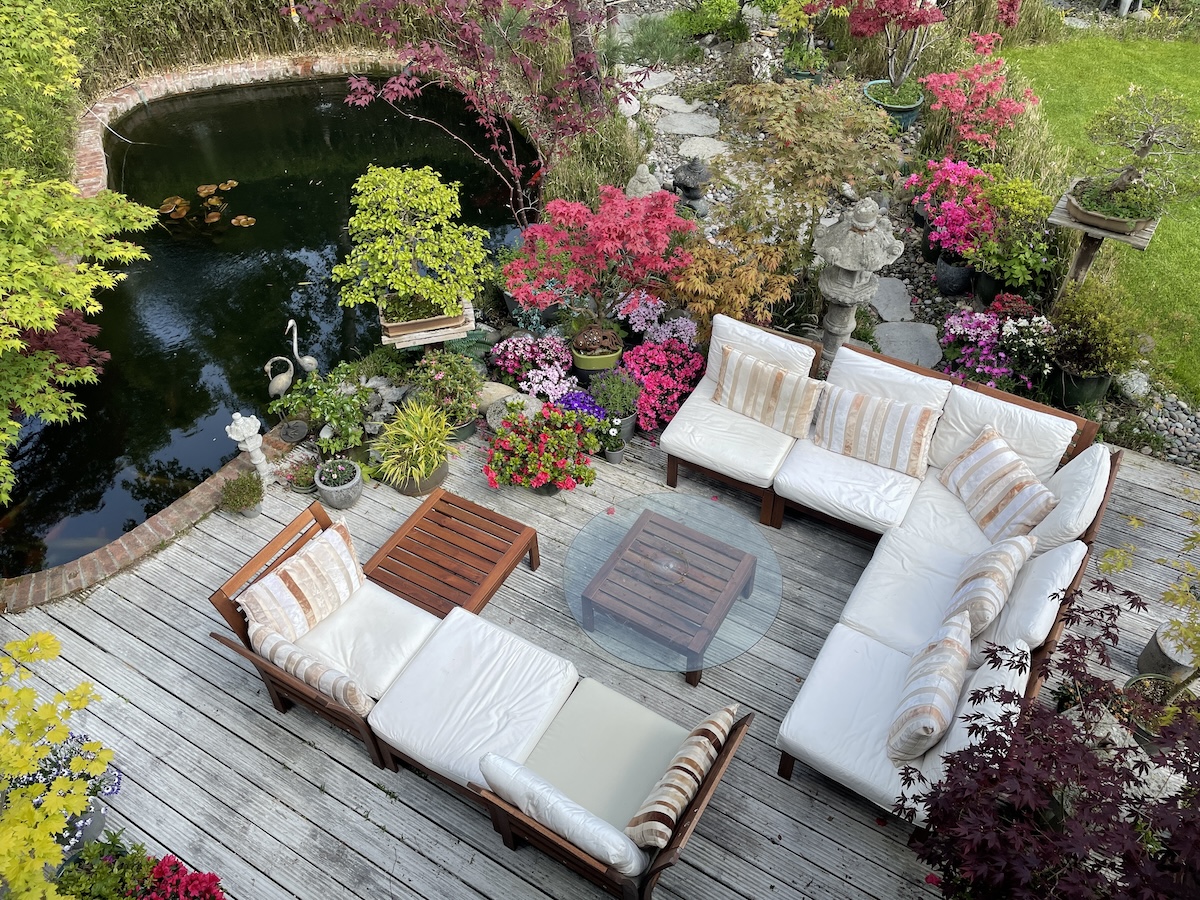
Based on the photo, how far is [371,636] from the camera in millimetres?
4453

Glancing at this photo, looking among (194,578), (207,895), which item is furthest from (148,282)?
(207,895)

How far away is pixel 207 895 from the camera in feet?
11.8

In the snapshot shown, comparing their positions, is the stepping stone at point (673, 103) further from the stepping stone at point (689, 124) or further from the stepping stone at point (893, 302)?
the stepping stone at point (893, 302)

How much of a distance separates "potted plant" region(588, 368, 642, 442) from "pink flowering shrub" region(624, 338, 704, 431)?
6 cm

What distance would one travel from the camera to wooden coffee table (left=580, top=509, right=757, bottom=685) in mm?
4387

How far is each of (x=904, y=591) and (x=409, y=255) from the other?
13.6ft

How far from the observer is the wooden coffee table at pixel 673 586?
439cm

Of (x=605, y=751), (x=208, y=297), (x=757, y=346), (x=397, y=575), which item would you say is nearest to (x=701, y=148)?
(x=757, y=346)

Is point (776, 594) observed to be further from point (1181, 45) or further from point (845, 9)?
point (1181, 45)

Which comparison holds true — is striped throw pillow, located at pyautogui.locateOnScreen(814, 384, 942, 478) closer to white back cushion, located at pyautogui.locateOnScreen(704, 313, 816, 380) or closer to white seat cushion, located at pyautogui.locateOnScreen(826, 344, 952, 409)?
white seat cushion, located at pyautogui.locateOnScreen(826, 344, 952, 409)

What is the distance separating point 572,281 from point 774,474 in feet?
6.75

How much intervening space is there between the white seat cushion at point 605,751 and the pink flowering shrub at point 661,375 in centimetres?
249

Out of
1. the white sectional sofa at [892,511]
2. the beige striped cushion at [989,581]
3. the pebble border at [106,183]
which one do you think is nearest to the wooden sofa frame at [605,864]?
the white sectional sofa at [892,511]

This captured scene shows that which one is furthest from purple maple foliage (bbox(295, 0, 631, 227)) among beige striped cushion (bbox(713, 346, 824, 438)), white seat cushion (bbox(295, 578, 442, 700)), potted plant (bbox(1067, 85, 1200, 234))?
white seat cushion (bbox(295, 578, 442, 700))
